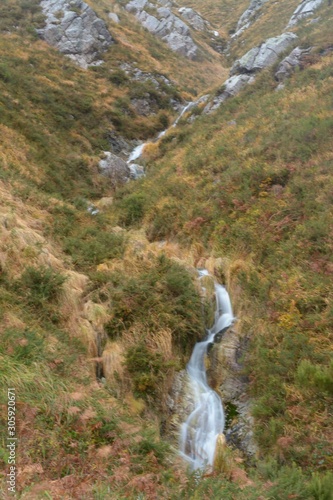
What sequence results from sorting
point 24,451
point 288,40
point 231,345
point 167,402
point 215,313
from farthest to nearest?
point 288,40 → point 215,313 → point 231,345 → point 167,402 → point 24,451

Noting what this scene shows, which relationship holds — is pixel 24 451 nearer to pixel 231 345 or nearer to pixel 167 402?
pixel 167 402

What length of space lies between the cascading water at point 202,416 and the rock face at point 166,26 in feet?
118

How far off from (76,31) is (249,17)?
81.3ft

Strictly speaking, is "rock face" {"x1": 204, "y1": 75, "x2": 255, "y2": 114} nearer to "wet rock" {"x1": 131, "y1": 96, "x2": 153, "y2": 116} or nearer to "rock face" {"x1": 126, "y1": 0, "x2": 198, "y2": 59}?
"wet rock" {"x1": 131, "y1": 96, "x2": 153, "y2": 116}

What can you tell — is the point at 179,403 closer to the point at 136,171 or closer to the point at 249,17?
the point at 136,171

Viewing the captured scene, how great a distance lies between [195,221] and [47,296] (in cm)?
569

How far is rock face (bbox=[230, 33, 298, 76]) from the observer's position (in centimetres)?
2267

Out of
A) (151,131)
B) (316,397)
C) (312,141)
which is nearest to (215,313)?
(316,397)

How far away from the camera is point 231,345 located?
26.1 feet

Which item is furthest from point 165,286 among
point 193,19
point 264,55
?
A: point 193,19

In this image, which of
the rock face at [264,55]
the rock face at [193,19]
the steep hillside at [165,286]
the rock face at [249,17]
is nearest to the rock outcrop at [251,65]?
the rock face at [264,55]

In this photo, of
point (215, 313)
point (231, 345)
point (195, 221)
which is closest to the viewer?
point (231, 345)

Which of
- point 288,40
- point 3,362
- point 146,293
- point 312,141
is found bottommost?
point 146,293

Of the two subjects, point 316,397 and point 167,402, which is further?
point 167,402
